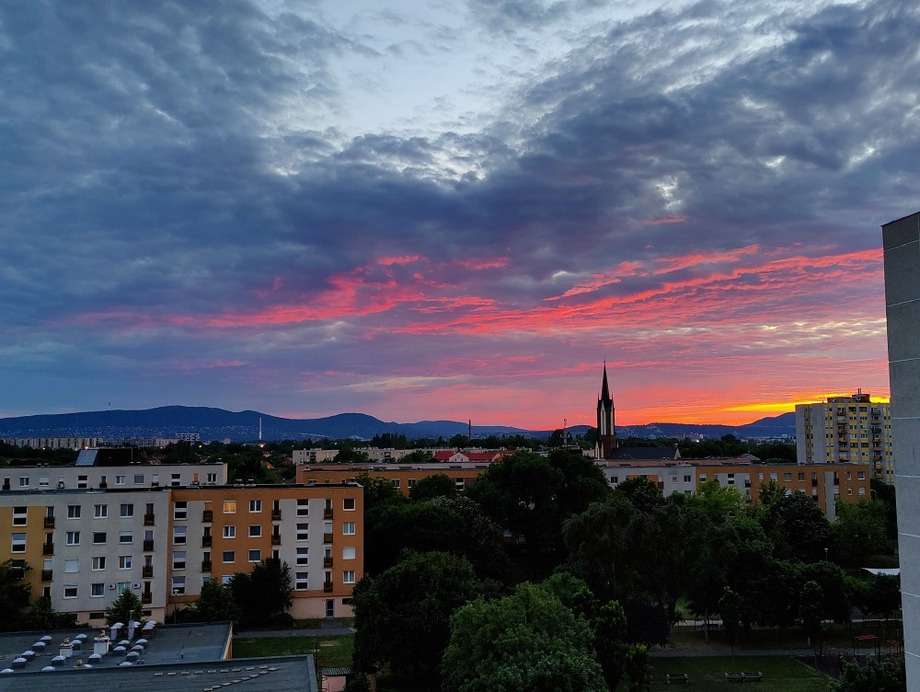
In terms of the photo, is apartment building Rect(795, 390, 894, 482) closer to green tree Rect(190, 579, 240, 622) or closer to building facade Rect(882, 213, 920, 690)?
green tree Rect(190, 579, 240, 622)

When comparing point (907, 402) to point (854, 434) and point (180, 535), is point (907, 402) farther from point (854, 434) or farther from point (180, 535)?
point (854, 434)

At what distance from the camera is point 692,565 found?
48.0 meters

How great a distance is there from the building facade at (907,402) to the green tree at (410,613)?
961 inches

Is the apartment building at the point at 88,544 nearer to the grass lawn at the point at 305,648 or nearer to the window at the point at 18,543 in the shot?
the window at the point at 18,543

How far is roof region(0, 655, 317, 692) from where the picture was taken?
88.6ft

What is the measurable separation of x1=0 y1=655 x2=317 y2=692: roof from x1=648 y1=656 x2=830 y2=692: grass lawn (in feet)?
69.1

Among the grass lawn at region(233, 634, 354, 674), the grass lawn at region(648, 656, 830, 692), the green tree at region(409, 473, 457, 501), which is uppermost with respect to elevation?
the green tree at region(409, 473, 457, 501)

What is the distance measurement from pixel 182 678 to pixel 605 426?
478 ft

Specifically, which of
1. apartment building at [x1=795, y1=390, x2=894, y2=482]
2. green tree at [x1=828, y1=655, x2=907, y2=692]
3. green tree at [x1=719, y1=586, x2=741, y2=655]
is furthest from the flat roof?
apartment building at [x1=795, y1=390, x2=894, y2=482]

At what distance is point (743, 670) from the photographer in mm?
43812

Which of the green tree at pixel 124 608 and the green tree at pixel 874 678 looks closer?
the green tree at pixel 874 678

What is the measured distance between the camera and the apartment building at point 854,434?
148500 millimetres

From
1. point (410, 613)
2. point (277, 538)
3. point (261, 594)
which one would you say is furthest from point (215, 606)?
point (410, 613)

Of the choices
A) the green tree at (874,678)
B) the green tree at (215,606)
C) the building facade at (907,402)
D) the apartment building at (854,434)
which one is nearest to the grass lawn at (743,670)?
the green tree at (874,678)
